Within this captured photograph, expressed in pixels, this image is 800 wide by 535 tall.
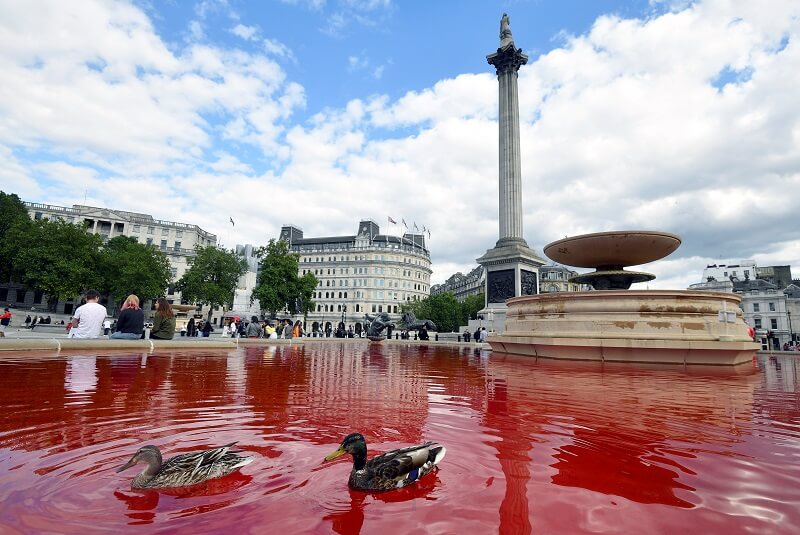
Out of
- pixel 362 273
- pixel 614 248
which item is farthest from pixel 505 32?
pixel 362 273

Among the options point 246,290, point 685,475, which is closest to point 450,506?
point 685,475

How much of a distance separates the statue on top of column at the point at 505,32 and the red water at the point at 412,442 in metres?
43.1

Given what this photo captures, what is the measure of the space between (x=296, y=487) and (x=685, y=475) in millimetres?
2690

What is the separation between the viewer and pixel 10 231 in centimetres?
5538

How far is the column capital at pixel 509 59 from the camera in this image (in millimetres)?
41062

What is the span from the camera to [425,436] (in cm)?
400

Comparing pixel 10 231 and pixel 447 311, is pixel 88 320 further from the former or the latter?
pixel 447 311

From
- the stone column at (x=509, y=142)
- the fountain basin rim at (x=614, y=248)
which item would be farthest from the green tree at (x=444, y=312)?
the fountain basin rim at (x=614, y=248)

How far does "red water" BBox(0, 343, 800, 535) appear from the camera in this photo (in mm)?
2330

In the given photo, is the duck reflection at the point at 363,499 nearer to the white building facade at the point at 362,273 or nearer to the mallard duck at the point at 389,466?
the mallard duck at the point at 389,466

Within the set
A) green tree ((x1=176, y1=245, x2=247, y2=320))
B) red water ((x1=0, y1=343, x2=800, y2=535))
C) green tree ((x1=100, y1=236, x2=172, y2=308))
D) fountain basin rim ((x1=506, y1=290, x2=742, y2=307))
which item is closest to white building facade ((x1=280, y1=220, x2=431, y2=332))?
green tree ((x1=176, y1=245, x2=247, y2=320))

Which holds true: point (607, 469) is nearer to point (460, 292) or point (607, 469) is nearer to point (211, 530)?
point (211, 530)

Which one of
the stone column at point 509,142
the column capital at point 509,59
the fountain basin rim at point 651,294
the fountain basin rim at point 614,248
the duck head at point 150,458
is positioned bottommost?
the duck head at point 150,458

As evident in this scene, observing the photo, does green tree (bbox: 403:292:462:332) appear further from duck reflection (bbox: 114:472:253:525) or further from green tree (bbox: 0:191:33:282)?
duck reflection (bbox: 114:472:253:525)
